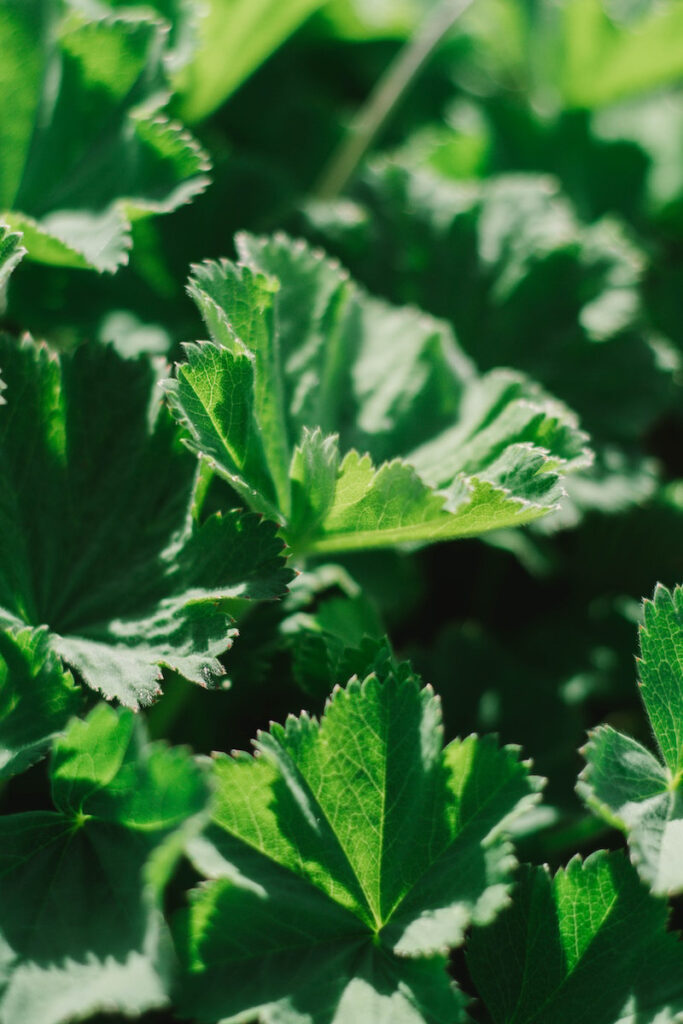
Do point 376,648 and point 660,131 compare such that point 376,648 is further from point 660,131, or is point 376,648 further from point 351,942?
point 660,131

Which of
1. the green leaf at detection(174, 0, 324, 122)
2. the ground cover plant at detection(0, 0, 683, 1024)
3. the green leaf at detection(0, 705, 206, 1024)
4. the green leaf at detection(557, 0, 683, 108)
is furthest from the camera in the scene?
the green leaf at detection(557, 0, 683, 108)

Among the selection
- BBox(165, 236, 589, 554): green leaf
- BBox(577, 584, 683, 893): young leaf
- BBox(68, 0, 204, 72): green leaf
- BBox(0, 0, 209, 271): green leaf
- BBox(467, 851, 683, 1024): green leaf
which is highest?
BBox(68, 0, 204, 72): green leaf

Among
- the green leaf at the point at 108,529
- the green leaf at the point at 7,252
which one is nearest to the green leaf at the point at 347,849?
the green leaf at the point at 108,529

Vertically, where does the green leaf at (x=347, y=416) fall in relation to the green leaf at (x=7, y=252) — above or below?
below

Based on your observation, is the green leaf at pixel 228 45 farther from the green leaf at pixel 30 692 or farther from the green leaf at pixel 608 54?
the green leaf at pixel 30 692

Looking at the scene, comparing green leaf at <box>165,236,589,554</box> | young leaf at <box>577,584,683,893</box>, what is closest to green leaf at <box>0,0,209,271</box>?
green leaf at <box>165,236,589,554</box>

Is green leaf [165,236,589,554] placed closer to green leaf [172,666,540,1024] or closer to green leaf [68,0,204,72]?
green leaf [172,666,540,1024]

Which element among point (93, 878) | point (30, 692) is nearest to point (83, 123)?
point (30, 692)

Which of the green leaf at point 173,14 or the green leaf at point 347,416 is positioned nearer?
the green leaf at point 347,416
